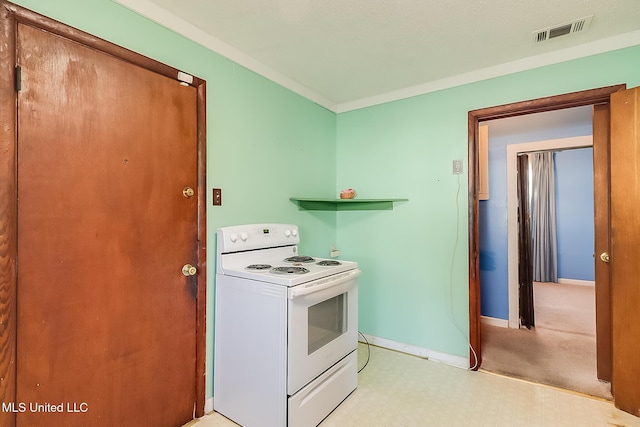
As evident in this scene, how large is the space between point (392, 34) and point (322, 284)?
1552 millimetres

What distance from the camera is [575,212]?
5.12 metres

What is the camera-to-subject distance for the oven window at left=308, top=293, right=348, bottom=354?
5.58 ft

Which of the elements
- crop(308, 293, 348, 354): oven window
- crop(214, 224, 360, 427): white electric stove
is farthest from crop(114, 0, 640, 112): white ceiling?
crop(308, 293, 348, 354): oven window

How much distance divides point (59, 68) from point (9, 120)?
0.29 m

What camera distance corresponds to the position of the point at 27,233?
1.18m

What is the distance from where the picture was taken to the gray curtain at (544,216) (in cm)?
532

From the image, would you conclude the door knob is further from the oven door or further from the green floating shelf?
the green floating shelf

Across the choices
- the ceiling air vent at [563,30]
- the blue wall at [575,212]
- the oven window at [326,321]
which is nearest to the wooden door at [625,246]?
the ceiling air vent at [563,30]

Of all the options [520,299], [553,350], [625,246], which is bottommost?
[553,350]

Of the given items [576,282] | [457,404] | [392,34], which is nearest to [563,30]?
[392,34]

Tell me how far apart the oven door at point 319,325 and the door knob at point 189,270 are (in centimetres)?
62

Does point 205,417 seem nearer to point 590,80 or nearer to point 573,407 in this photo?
point 573,407

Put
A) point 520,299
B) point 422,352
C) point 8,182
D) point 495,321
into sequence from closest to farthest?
point 8,182, point 422,352, point 520,299, point 495,321

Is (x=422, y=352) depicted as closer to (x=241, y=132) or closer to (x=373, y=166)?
(x=373, y=166)
